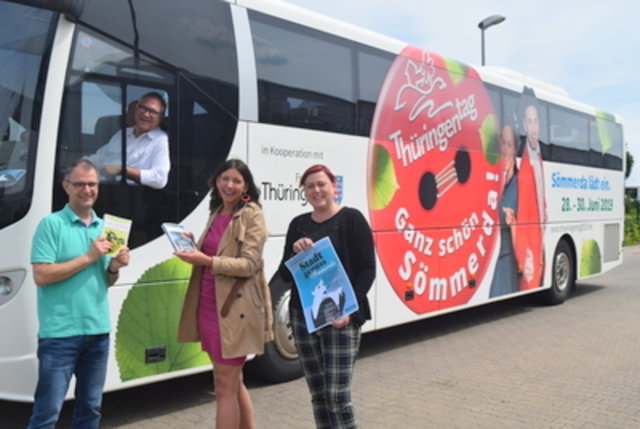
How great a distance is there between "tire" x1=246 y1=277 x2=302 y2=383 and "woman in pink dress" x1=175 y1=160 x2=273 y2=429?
193 cm

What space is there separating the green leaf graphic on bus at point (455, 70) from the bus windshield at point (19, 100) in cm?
503

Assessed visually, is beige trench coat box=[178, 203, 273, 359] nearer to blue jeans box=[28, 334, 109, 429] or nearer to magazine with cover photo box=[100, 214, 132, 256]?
magazine with cover photo box=[100, 214, 132, 256]

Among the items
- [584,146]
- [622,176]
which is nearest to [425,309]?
[584,146]

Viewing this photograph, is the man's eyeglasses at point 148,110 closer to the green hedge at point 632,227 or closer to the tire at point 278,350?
the tire at point 278,350

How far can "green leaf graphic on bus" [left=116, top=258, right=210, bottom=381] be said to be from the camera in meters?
4.49

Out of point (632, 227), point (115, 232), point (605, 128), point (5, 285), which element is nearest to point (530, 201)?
point (605, 128)

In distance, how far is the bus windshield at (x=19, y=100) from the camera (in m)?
3.98

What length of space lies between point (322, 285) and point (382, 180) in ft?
10.8

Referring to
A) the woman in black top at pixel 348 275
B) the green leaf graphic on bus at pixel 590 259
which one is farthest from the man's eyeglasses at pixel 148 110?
the green leaf graphic on bus at pixel 590 259

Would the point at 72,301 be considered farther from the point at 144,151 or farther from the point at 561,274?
the point at 561,274

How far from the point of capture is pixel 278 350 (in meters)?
5.83

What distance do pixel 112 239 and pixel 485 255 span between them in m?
5.95

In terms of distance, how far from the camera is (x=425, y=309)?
23.7 ft

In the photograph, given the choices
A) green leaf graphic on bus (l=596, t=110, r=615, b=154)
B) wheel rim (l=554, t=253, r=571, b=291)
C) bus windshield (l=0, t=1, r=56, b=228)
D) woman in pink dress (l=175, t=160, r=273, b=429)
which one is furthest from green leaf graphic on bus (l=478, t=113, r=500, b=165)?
bus windshield (l=0, t=1, r=56, b=228)
